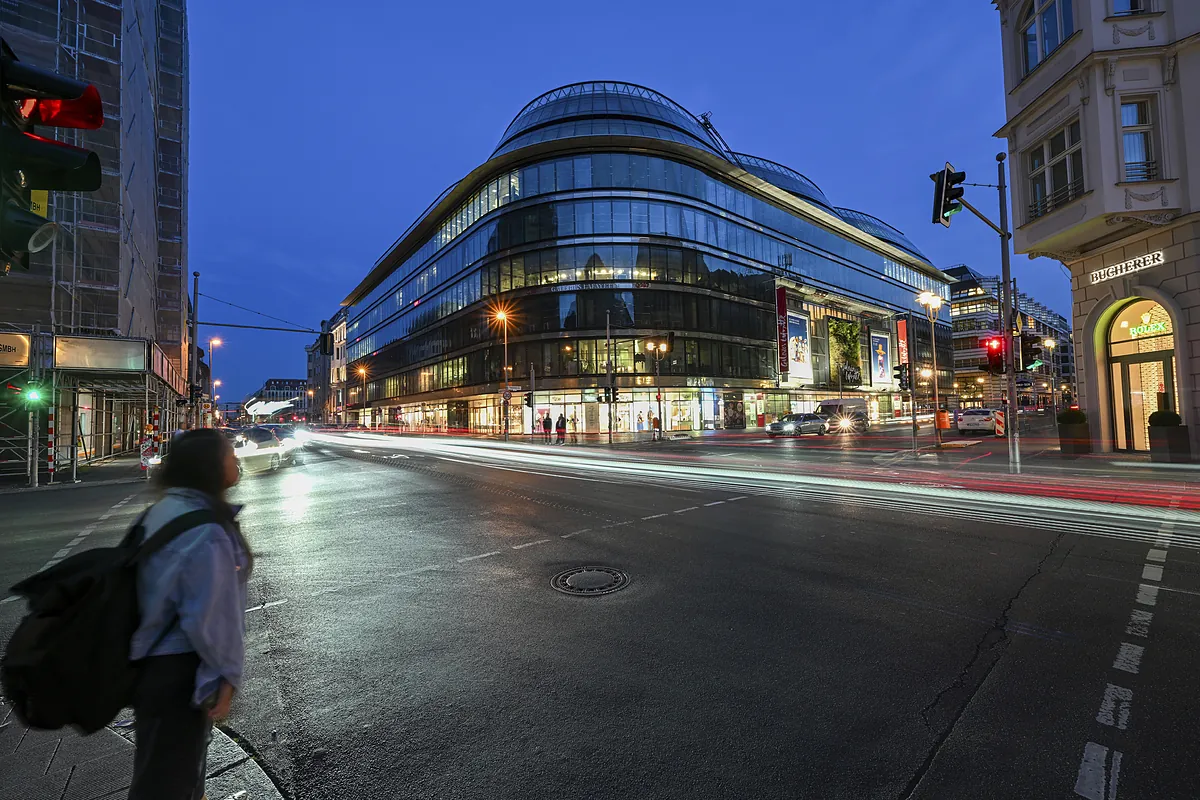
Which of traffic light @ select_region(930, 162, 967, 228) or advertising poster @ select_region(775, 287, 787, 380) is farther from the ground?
advertising poster @ select_region(775, 287, 787, 380)

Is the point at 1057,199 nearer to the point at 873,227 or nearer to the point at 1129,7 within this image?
the point at 1129,7

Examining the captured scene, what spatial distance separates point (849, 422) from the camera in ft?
152

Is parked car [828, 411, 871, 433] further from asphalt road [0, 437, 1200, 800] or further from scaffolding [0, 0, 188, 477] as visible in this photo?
scaffolding [0, 0, 188, 477]

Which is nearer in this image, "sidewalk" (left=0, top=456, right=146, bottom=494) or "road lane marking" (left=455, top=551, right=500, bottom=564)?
"road lane marking" (left=455, top=551, right=500, bottom=564)

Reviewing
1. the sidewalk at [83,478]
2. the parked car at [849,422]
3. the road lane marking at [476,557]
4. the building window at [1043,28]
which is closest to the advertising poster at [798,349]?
the parked car at [849,422]

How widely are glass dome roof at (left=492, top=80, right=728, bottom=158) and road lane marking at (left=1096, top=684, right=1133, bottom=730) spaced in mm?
50271

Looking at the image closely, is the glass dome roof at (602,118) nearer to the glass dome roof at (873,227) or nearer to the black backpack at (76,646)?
the glass dome roof at (873,227)

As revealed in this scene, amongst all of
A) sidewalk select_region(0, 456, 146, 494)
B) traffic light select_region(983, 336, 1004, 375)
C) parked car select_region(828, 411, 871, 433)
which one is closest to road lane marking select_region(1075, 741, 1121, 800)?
traffic light select_region(983, 336, 1004, 375)

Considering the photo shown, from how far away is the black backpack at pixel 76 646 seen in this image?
1.67m

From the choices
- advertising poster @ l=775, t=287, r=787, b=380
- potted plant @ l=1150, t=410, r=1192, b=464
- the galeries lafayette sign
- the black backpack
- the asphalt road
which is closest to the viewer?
the black backpack

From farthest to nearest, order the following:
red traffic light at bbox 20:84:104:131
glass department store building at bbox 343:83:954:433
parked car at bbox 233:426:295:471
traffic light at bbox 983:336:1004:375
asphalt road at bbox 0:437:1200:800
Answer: glass department store building at bbox 343:83:954:433
parked car at bbox 233:426:295:471
traffic light at bbox 983:336:1004:375
red traffic light at bbox 20:84:104:131
asphalt road at bbox 0:437:1200:800

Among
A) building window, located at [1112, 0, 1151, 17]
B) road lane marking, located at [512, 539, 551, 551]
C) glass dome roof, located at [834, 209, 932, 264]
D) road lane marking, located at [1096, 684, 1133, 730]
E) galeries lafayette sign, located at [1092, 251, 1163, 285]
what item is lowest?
road lane marking, located at [1096, 684, 1133, 730]

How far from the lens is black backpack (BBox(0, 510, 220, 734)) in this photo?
5.47ft

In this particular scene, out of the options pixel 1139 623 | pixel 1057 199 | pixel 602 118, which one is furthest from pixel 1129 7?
pixel 602 118
